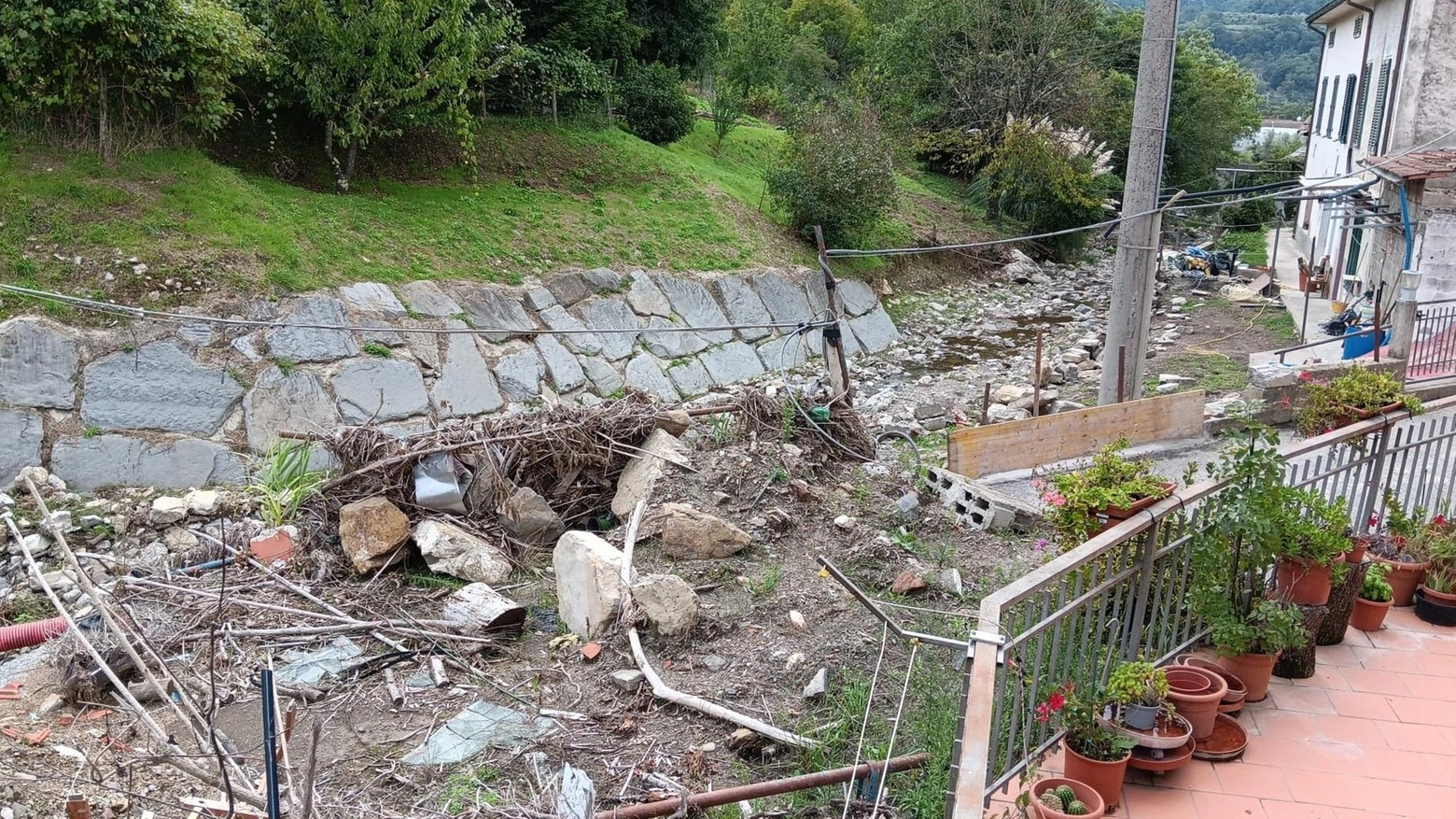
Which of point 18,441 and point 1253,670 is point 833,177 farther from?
point 1253,670

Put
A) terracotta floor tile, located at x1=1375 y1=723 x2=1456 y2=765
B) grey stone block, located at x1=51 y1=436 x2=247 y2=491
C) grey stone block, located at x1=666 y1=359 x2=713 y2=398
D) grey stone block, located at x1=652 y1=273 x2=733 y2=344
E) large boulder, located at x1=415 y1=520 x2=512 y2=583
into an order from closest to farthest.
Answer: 1. terracotta floor tile, located at x1=1375 y1=723 x2=1456 y2=765
2. large boulder, located at x1=415 y1=520 x2=512 y2=583
3. grey stone block, located at x1=51 y1=436 x2=247 y2=491
4. grey stone block, located at x1=666 y1=359 x2=713 y2=398
5. grey stone block, located at x1=652 y1=273 x2=733 y2=344

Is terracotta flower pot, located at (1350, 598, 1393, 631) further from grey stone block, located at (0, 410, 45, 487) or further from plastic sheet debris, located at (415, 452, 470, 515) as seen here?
grey stone block, located at (0, 410, 45, 487)

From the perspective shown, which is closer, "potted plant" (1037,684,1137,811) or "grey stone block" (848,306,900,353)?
"potted plant" (1037,684,1137,811)

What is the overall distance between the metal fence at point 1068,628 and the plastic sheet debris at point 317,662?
12.5 feet

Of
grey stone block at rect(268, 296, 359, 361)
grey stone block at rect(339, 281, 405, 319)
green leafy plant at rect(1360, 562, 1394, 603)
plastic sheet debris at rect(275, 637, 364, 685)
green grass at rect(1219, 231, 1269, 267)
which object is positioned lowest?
plastic sheet debris at rect(275, 637, 364, 685)

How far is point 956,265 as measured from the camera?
21.8m

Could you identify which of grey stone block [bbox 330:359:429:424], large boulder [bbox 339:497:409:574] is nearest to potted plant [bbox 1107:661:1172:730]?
large boulder [bbox 339:497:409:574]

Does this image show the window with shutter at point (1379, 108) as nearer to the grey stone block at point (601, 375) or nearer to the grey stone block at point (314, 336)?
the grey stone block at point (601, 375)

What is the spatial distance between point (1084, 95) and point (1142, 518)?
23054mm

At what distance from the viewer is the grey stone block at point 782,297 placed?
1644cm

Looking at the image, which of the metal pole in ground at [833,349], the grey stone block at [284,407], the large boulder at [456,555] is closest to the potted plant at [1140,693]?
the large boulder at [456,555]

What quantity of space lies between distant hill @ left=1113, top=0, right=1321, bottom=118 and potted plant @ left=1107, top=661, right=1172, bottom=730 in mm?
77284

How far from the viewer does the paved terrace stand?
385 cm

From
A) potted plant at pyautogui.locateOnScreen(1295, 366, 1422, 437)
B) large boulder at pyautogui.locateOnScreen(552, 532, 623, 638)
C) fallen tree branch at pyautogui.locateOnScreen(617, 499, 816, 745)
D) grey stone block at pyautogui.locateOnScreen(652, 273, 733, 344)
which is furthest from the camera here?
grey stone block at pyautogui.locateOnScreen(652, 273, 733, 344)
